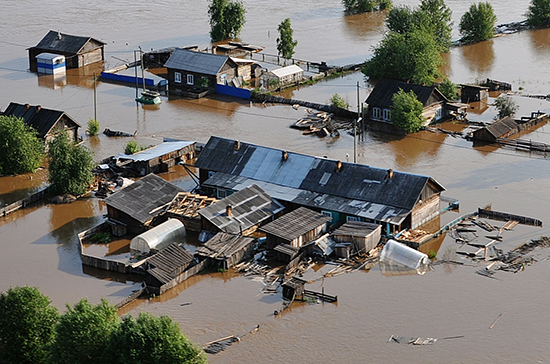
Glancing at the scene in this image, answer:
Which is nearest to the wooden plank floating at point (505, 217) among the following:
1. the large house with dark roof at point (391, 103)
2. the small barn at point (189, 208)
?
the small barn at point (189, 208)

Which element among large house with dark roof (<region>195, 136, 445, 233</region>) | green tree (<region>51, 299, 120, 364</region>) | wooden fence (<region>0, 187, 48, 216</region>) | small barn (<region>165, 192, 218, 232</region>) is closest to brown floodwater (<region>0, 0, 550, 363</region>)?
wooden fence (<region>0, 187, 48, 216</region>)

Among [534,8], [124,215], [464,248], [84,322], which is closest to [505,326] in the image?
[464,248]

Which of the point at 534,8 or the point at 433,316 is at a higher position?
the point at 534,8

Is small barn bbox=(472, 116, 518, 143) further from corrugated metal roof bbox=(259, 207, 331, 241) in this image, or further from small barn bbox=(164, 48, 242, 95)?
small barn bbox=(164, 48, 242, 95)

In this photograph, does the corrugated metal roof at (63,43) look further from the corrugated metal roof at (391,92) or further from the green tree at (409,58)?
the corrugated metal roof at (391,92)

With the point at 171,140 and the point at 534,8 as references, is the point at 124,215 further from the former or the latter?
the point at 534,8

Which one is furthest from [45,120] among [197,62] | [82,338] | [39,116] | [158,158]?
[82,338]
